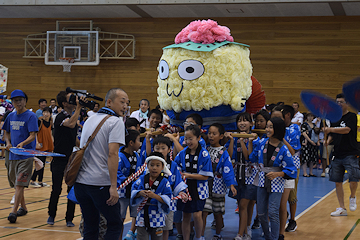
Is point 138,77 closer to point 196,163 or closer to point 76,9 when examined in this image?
point 76,9

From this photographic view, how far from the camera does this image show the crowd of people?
3.29 metres

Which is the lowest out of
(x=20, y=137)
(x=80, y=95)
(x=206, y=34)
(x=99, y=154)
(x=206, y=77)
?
(x=99, y=154)

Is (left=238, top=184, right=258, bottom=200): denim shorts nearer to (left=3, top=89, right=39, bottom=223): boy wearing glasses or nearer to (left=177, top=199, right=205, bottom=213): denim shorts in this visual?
(left=177, top=199, right=205, bottom=213): denim shorts

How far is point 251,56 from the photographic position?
47.2ft

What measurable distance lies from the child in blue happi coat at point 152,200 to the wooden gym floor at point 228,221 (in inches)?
50.1

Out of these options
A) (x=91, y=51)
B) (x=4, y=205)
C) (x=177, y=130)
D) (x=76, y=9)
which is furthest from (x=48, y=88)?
(x=177, y=130)

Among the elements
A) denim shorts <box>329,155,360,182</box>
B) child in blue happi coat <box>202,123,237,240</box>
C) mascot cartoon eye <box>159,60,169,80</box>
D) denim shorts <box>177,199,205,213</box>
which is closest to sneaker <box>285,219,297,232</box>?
child in blue happi coat <box>202,123,237,240</box>

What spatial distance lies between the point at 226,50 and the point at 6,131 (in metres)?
3.18

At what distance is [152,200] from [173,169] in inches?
16.3

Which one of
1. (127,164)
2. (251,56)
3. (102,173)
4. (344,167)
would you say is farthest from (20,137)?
(251,56)

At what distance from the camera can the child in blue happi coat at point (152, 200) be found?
12.2 ft

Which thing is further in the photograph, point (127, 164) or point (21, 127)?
point (21, 127)

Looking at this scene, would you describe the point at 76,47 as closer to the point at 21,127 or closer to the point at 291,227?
the point at 21,127

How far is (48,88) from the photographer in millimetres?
15703
